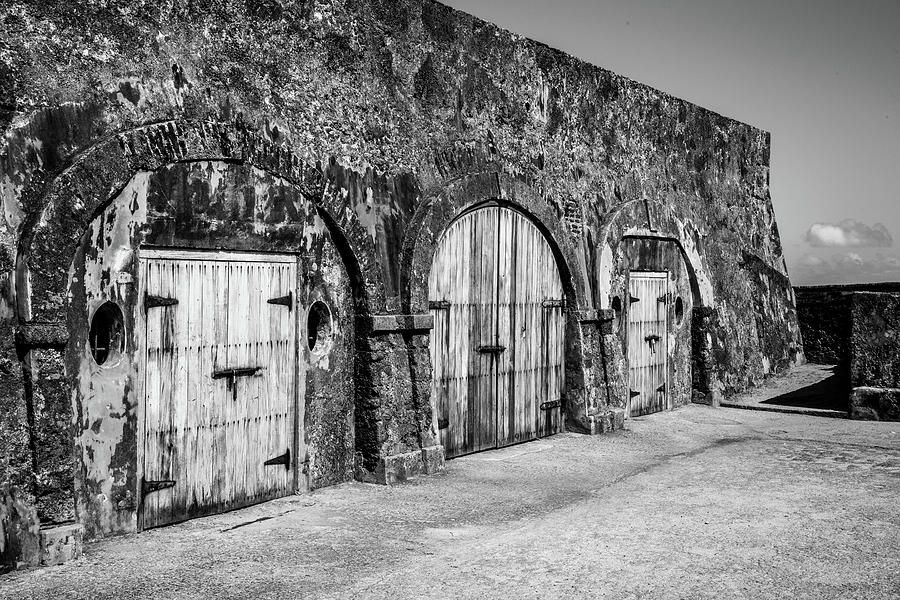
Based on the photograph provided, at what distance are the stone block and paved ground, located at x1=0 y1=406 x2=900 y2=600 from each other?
0.08 meters

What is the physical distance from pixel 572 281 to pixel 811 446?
3.01 metres

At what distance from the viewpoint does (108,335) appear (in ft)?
18.6

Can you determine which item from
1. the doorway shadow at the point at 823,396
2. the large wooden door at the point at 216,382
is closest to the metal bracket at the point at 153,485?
the large wooden door at the point at 216,382

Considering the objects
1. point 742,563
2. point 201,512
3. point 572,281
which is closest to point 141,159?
point 201,512

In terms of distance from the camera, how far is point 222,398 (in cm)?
639

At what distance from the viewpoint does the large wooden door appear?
5918 mm

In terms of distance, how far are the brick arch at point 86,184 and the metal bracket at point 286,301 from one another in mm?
992

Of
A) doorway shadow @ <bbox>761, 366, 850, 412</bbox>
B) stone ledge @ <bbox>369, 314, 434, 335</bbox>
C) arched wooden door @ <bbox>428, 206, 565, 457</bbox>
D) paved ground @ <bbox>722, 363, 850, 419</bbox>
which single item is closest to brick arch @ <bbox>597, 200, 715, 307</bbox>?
arched wooden door @ <bbox>428, 206, 565, 457</bbox>

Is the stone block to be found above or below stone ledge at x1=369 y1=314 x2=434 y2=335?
below

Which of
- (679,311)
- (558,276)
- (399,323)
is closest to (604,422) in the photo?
(558,276)

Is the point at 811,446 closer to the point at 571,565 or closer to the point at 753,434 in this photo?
the point at 753,434

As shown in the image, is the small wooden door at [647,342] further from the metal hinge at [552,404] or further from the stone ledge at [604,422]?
the metal hinge at [552,404]

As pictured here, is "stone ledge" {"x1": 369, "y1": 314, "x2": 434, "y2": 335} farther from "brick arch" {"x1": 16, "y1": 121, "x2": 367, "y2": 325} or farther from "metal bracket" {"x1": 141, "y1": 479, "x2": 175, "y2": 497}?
"metal bracket" {"x1": 141, "y1": 479, "x2": 175, "y2": 497}

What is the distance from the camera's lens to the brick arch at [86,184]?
510cm
